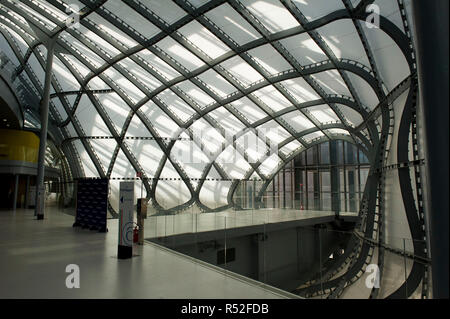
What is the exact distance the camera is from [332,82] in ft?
71.8

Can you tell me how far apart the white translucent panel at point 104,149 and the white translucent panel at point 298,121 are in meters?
20.4

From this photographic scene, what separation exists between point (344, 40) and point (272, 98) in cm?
1041

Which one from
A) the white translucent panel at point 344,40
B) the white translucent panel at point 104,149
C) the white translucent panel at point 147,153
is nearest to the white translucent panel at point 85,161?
the white translucent panel at point 104,149

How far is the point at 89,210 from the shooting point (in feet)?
51.1

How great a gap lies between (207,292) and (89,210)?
11444 mm

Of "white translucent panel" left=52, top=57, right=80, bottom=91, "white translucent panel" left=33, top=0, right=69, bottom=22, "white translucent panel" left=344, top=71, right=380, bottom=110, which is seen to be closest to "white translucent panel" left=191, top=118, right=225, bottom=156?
"white translucent panel" left=52, top=57, right=80, bottom=91

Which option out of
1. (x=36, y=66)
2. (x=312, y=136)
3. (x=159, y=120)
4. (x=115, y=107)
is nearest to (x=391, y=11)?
(x=312, y=136)

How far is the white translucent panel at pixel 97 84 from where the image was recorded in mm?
29812

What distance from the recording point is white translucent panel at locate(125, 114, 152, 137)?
3359 cm

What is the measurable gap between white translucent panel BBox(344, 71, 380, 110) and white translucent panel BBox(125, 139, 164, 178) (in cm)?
2280
